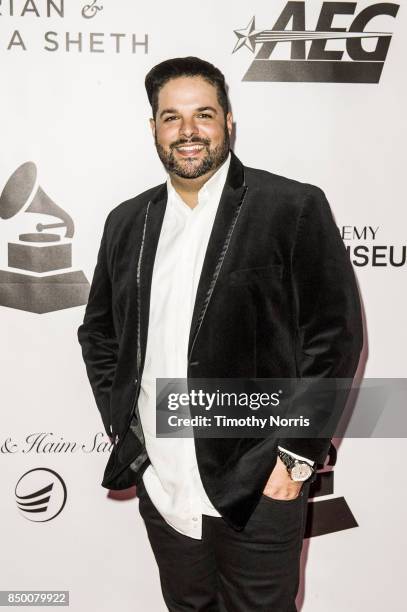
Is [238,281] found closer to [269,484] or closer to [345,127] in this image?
[269,484]

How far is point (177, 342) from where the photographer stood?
1509 millimetres

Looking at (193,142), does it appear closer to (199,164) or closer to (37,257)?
(199,164)

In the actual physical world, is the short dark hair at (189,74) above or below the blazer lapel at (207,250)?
above

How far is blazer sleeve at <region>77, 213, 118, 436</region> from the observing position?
1.75m

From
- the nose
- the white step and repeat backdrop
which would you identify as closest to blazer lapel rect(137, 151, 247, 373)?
the nose

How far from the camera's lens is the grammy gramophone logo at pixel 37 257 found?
6.62 feet

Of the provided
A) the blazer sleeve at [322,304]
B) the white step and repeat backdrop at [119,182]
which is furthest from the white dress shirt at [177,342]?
the white step and repeat backdrop at [119,182]

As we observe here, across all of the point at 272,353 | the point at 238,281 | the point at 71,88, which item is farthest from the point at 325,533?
the point at 71,88

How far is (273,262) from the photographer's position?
58.2 inches

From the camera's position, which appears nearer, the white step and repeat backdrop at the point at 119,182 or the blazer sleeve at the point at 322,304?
the blazer sleeve at the point at 322,304

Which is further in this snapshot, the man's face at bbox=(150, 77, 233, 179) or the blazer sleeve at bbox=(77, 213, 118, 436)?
the blazer sleeve at bbox=(77, 213, 118, 436)

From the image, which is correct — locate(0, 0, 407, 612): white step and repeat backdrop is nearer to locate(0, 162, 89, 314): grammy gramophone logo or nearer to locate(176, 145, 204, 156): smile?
locate(0, 162, 89, 314): grammy gramophone logo

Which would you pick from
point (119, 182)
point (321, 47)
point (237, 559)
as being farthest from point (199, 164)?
point (237, 559)

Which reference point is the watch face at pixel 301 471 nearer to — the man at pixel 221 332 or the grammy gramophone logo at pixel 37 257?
the man at pixel 221 332
